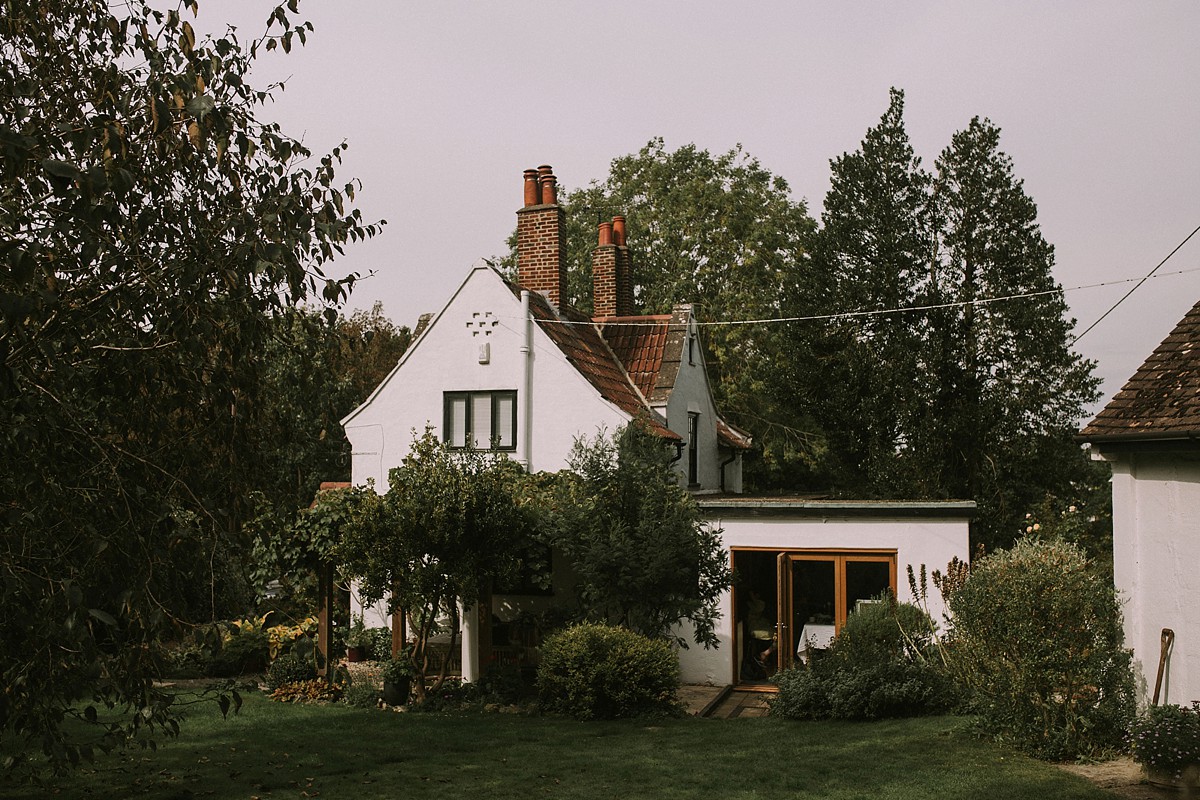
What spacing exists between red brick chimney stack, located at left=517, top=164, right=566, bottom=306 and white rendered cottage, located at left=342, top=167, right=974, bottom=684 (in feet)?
0.10

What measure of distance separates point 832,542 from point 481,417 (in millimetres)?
7996

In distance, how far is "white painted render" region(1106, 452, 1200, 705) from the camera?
38.0 ft

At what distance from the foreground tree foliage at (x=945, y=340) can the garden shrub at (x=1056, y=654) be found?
50.9 ft

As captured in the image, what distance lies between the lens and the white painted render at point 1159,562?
11.6 metres

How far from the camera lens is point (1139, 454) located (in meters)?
12.3

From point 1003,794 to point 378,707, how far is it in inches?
416

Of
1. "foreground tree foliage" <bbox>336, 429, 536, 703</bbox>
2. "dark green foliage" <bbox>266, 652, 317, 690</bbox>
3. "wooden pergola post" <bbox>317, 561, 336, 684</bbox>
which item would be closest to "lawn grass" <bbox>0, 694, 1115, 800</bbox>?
"foreground tree foliage" <bbox>336, 429, 536, 703</bbox>

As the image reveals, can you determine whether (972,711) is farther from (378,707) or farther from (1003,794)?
(378,707)

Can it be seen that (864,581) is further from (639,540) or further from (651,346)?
(651,346)

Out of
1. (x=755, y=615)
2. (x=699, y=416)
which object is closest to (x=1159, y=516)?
(x=755, y=615)

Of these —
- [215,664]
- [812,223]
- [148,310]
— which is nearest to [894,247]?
[812,223]

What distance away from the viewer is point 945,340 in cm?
2850

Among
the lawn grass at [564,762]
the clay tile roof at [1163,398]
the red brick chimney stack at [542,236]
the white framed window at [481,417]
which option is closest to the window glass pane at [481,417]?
the white framed window at [481,417]

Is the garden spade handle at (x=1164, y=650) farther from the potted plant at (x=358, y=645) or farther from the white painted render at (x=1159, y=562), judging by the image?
the potted plant at (x=358, y=645)
